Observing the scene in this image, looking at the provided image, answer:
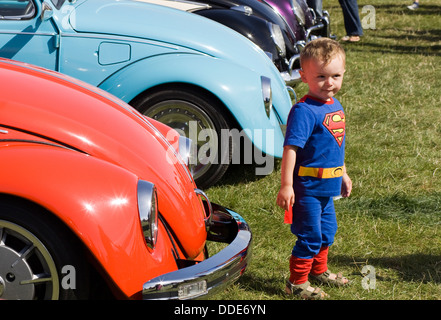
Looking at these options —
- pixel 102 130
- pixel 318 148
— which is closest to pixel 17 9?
pixel 102 130

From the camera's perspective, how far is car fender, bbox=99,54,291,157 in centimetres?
424

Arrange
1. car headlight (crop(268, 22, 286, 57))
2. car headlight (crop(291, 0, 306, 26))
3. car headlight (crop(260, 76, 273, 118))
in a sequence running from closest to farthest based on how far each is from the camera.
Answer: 1. car headlight (crop(260, 76, 273, 118))
2. car headlight (crop(268, 22, 286, 57))
3. car headlight (crop(291, 0, 306, 26))

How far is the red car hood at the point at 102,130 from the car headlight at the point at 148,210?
0.19 metres

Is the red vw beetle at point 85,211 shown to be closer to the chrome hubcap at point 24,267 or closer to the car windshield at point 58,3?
the chrome hubcap at point 24,267

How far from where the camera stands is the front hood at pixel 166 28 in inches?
169

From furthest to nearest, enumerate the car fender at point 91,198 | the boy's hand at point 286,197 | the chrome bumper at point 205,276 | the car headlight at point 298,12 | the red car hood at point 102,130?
the car headlight at point 298,12 < the boy's hand at point 286,197 < the red car hood at point 102,130 < the chrome bumper at point 205,276 < the car fender at point 91,198

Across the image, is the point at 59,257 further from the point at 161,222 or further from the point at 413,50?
the point at 413,50

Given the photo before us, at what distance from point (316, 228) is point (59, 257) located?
122 cm

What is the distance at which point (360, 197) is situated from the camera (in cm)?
439

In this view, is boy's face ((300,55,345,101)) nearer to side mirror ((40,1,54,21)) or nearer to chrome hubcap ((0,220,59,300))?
chrome hubcap ((0,220,59,300))

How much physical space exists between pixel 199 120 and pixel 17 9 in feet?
4.67

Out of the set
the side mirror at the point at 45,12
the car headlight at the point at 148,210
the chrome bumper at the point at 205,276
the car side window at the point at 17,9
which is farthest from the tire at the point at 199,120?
the car headlight at the point at 148,210

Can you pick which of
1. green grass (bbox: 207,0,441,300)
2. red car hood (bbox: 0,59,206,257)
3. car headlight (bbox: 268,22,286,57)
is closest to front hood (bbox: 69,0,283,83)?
green grass (bbox: 207,0,441,300)

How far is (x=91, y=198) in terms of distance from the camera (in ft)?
7.61
